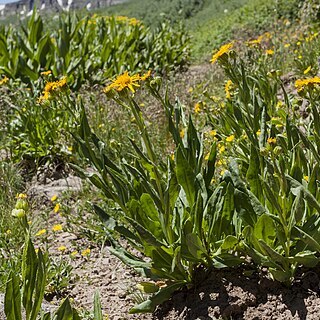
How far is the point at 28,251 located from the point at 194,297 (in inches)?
30.8

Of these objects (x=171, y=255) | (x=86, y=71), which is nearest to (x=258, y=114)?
(x=171, y=255)

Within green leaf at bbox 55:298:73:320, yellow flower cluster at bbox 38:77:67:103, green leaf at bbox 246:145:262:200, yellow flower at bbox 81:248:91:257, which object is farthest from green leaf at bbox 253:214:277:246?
yellow flower at bbox 81:248:91:257

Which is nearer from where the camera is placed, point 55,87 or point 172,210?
point 55,87

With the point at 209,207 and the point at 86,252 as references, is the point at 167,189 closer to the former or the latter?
the point at 209,207

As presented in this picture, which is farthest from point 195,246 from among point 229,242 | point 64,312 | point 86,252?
point 86,252

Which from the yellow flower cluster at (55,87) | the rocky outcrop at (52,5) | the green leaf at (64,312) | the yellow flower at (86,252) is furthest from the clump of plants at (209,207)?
the rocky outcrop at (52,5)

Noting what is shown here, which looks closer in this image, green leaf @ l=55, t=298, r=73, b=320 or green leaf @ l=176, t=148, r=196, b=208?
green leaf @ l=55, t=298, r=73, b=320

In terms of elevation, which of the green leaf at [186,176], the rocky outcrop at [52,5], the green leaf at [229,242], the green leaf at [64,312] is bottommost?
the green leaf at [229,242]

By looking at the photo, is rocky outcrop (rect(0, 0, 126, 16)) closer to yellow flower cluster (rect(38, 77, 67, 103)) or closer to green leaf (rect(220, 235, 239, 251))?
yellow flower cluster (rect(38, 77, 67, 103))

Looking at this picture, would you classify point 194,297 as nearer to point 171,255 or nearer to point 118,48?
point 171,255

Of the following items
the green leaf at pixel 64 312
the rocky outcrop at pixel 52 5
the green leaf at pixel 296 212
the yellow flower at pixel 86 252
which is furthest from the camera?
the rocky outcrop at pixel 52 5

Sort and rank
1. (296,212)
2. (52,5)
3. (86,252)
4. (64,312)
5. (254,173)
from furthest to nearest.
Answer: (52,5) < (86,252) < (254,173) < (296,212) < (64,312)

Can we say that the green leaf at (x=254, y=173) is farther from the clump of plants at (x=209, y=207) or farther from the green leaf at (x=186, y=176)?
the green leaf at (x=186, y=176)

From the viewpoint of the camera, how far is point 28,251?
1830 millimetres
